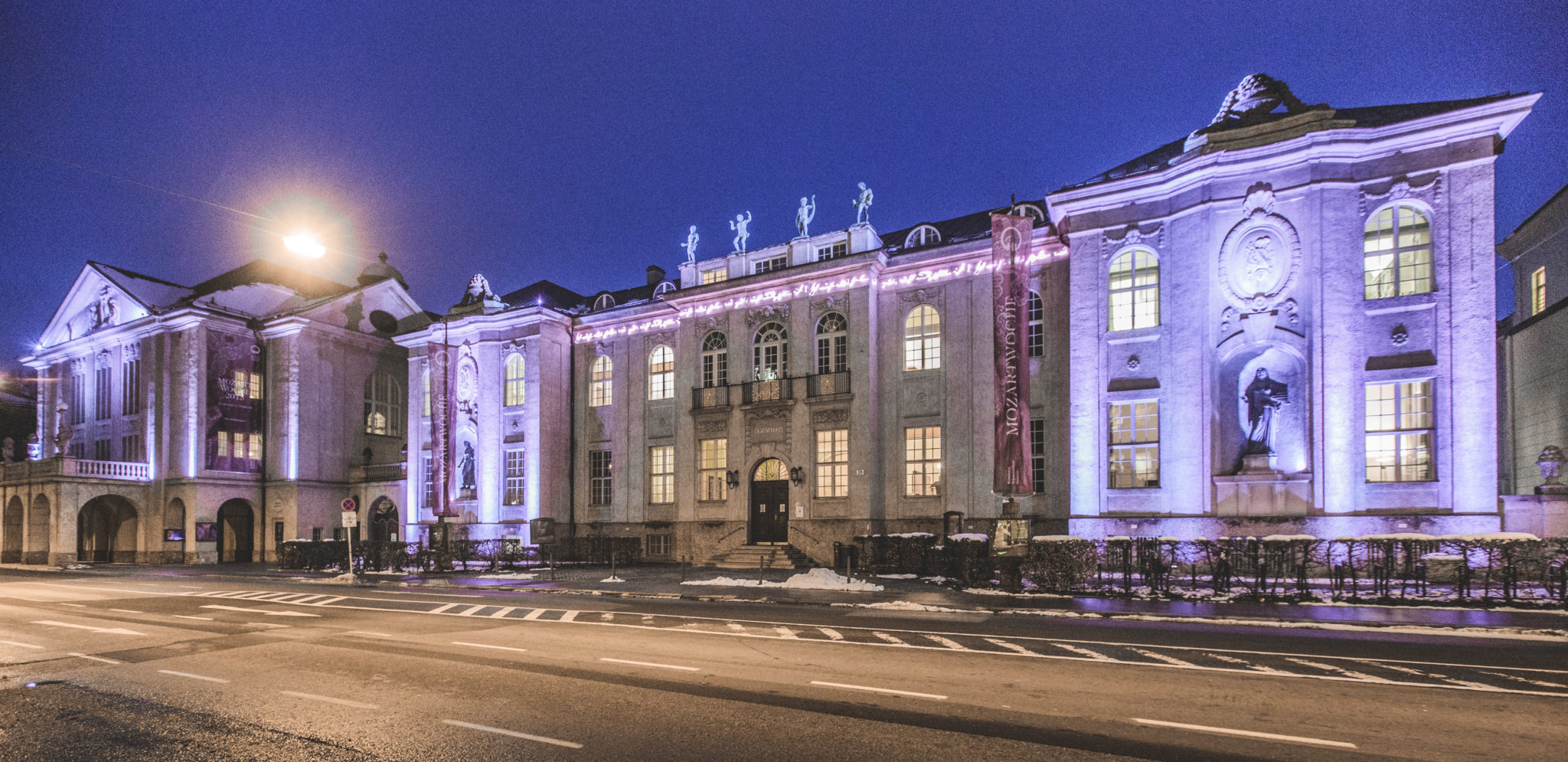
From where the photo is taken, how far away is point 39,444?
50250 mm

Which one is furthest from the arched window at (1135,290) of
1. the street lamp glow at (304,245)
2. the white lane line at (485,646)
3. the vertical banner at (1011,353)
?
the street lamp glow at (304,245)

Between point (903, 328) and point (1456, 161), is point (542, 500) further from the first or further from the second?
point (1456, 161)

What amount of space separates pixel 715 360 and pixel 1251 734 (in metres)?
27.5

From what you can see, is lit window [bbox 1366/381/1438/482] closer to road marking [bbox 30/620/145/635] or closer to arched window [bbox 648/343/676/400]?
arched window [bbox 648/343/676/400]

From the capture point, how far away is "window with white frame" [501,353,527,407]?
123 ft

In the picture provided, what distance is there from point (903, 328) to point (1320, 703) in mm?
22257

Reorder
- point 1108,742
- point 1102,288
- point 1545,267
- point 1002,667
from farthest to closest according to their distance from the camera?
point 1545,267
point 1102,288
point 1002,667
point 1108,742

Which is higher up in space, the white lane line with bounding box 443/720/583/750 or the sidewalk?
the white lane line with bounding box 443/720/583/750

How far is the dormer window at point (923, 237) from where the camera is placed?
3086 centimetres

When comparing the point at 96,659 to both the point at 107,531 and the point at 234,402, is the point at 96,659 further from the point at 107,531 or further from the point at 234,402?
the point at 107,531

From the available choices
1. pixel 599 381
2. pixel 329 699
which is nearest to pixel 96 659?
pixel 329 699

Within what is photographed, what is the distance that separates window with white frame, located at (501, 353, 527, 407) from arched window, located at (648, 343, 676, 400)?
6.05 metres

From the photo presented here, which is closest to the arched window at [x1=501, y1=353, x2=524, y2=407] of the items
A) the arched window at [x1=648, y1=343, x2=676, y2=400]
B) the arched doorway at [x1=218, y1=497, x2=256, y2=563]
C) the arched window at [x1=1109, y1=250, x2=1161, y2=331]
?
the arched window at [x1=648, y1=343, x2=676, y2=400]

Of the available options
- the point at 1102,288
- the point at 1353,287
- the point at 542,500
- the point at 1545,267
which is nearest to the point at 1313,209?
A: the point at 1353,287
